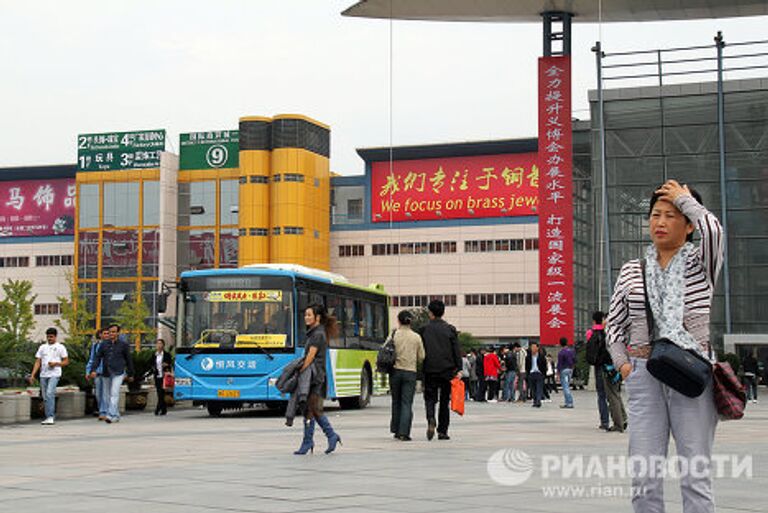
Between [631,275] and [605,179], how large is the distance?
48182 millimetres

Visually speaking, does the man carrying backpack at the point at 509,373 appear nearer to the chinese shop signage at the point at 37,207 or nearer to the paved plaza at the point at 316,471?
the paved plaza at the point at 316,471

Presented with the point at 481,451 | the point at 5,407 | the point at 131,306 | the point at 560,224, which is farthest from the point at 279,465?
the point at 131,306

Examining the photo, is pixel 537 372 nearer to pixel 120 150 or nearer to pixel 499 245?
pixel 499 245

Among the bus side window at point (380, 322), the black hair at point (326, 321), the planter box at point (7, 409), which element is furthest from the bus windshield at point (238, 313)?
the black hair at point (326, 321)

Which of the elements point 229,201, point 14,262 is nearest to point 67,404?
point 229,201

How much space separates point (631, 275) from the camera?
5.93 meters

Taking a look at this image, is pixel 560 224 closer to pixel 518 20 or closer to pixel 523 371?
pixel 518 20

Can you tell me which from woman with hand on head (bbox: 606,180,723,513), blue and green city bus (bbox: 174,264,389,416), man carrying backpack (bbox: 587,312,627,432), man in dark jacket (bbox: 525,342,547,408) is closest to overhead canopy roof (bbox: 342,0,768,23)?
man in dark jacket (bbox: 525,342,547,408)

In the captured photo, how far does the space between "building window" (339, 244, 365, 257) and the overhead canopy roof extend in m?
53.0

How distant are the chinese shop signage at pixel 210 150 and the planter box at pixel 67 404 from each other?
7835 cm

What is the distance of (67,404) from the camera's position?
24.2 m

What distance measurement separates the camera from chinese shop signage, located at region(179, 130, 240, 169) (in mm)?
102625

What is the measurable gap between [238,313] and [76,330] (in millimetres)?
66438

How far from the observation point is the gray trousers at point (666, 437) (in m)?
5.55
